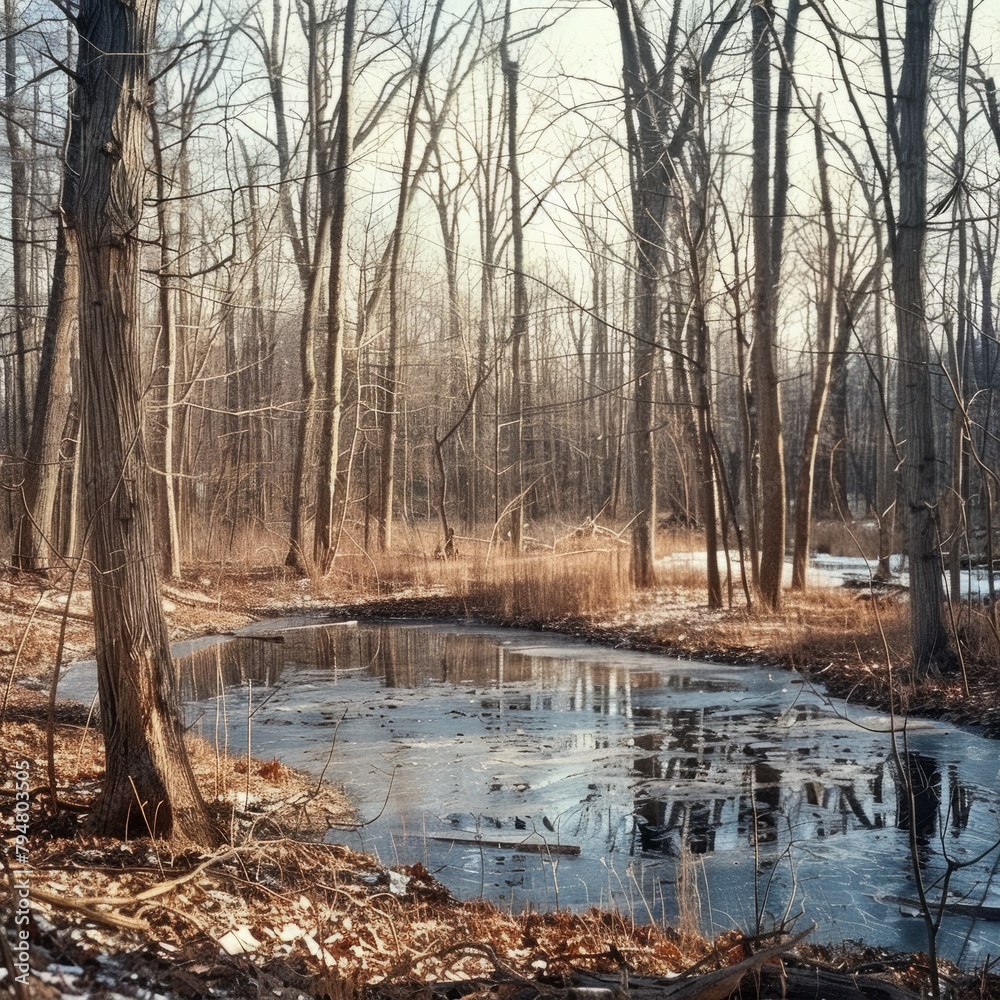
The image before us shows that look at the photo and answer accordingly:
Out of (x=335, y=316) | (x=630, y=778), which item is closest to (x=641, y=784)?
(x=630, y=778)

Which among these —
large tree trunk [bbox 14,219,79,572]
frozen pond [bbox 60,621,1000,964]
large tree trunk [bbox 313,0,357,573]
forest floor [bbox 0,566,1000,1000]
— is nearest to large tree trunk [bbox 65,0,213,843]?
forest floor [bbox 0,566,1000,1000]

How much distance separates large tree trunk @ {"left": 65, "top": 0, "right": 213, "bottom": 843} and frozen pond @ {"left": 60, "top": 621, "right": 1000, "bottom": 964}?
115 centimetres

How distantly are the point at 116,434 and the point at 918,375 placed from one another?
7.82 m

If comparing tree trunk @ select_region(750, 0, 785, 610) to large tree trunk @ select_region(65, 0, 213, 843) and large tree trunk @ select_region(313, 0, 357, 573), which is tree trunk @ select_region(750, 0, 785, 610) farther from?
large tree trunk @ select_region(65, 0, 213, 843)

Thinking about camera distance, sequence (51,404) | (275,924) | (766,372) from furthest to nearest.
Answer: (51,404) → (766,372) → (275,924)

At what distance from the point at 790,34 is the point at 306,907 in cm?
1453

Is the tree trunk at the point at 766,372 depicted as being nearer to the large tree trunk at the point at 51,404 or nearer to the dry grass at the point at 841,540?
the large tree trunk at the point at 51,404

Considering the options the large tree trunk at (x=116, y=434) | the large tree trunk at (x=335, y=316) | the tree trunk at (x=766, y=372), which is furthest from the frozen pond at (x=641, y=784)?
the large tree trunk at (x=335, y=316)

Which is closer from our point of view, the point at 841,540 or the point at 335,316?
the point at 335,316

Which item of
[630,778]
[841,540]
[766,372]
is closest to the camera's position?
[630,778]

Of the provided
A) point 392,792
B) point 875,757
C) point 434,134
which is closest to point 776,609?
point 875,757

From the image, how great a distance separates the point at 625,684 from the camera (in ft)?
34.2

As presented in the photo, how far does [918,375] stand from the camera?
9352 millimetres

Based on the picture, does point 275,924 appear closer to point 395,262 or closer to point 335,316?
point 335,316
